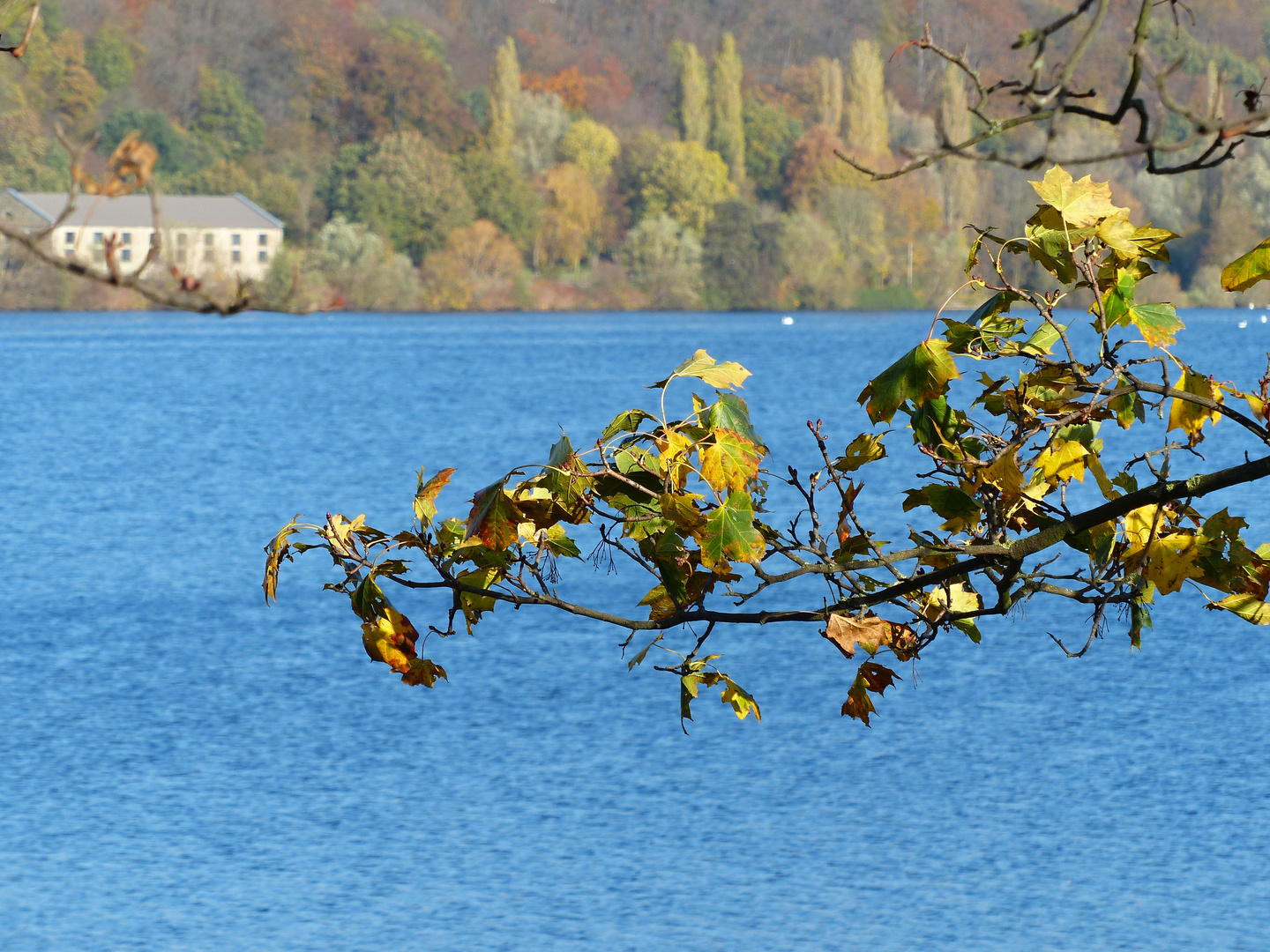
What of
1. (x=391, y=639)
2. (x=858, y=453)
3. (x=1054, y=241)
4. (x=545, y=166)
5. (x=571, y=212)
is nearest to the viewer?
(x=1054, y=241)

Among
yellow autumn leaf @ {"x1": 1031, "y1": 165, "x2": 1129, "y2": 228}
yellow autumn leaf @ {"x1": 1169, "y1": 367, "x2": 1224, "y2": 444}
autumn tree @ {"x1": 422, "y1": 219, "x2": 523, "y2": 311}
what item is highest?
yellow autumn leaf @ {"x1": 1031, "y1": 165, "x2": 1129, "y2": 228}

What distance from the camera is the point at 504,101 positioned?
13925 cm

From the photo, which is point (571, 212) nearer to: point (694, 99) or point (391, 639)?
point (694, 99)

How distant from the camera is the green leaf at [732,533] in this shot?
345cm

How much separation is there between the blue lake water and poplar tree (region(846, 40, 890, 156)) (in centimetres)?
12191

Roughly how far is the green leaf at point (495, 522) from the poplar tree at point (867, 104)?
144m

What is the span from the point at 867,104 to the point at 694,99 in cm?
1522

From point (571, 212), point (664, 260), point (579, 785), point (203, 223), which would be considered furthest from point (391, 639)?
point (664, 260)

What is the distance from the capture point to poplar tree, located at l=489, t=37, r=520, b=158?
13662 cm

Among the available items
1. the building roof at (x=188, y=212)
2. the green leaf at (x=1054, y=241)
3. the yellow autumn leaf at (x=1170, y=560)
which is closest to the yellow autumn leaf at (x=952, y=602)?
the yellow autumn leaf at (x=1170, y=560)

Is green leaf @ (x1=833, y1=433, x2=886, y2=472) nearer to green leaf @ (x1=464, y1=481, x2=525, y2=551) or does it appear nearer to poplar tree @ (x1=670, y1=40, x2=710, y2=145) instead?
green leaf @ (x1=464, y1=481, x2=525, y2=551)

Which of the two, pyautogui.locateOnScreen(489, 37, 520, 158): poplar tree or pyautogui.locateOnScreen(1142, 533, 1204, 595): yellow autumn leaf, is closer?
pyautogui.locateOnScreen(1142, 533, 1204, 595): yellow autumn leaf

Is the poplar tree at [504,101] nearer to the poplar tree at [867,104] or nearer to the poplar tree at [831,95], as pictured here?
the poplar tree at [831,95]

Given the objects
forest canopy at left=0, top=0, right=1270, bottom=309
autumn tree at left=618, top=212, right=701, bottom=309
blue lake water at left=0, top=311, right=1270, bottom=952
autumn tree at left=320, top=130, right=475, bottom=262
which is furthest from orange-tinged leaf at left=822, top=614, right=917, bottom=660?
autumn tree at left=618, top=212, right=701, bottom=309
